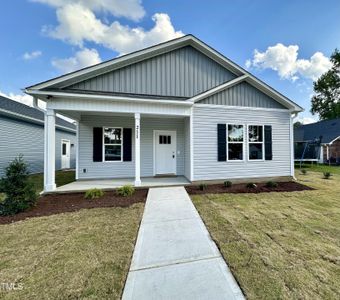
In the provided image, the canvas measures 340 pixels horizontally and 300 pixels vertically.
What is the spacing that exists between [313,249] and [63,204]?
6.15 m

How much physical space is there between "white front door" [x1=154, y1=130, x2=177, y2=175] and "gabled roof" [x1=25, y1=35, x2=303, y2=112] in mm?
3461

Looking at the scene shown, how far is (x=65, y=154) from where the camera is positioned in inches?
640

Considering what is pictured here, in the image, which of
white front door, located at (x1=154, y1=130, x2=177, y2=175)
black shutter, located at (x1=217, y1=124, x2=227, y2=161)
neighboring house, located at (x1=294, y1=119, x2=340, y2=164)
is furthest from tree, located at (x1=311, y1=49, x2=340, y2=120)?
white front door, located at (x1=154, y1=130, x2=177, y2=175)

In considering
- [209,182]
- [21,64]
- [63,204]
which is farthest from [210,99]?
[21,64]

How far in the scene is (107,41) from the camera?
42.1 ft

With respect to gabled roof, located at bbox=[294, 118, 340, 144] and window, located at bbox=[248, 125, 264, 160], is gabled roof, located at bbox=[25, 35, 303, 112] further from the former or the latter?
gabled roof, located at bbox=[294, 118, 340, 144]

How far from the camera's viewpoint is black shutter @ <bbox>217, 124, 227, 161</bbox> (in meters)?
8.09

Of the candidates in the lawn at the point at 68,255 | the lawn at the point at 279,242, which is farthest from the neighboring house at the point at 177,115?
the lawn at the point at 68,255

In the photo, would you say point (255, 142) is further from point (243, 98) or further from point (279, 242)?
point (279, 242)

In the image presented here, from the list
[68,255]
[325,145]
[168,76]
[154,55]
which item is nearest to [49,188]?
[68,255]

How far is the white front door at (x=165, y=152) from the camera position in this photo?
31.2ft

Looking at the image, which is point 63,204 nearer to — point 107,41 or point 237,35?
point 107,41

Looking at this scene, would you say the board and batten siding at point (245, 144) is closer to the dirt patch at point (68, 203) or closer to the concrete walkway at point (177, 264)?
the dirt patch at point (68, 203)

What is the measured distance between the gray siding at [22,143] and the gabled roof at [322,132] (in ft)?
85.0
